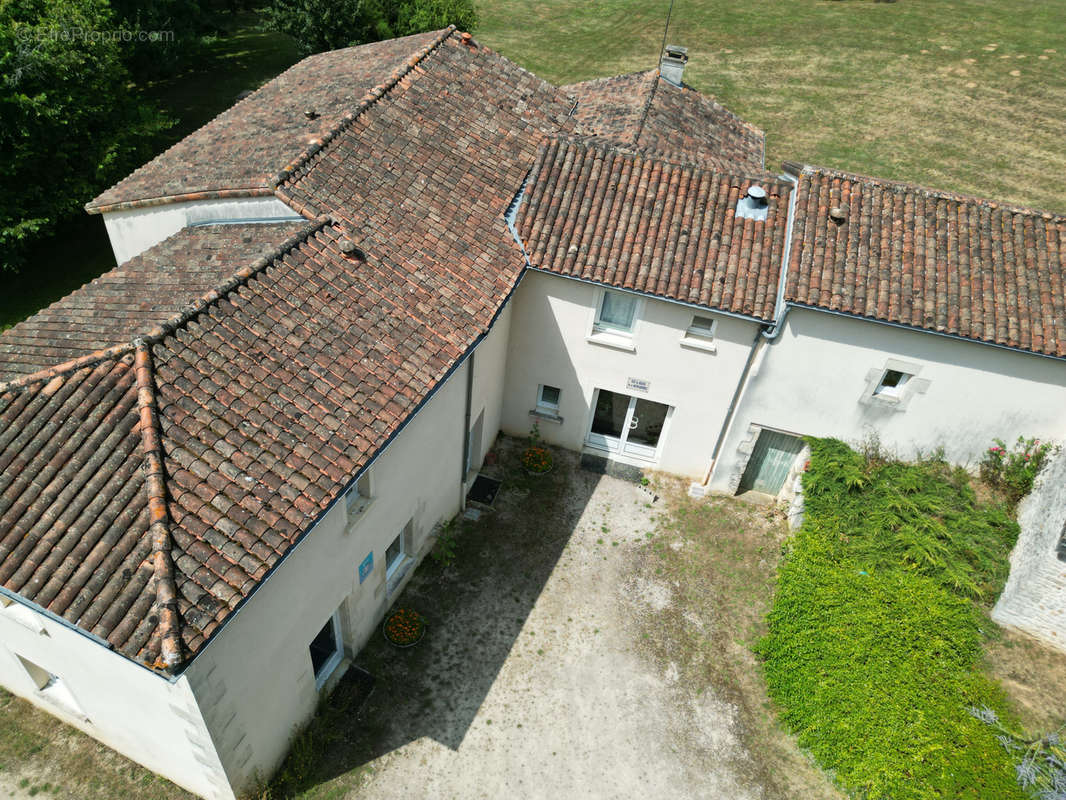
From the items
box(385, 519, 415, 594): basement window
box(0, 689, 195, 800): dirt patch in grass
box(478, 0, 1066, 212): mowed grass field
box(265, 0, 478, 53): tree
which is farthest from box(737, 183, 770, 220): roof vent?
box(478, 0, 1066, 212): mowed grass field

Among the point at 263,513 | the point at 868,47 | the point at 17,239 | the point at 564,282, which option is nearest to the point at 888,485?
the point at 564,282

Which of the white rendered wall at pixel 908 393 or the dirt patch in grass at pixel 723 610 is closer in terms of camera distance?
the dirt patch in grass at pixel 723 610

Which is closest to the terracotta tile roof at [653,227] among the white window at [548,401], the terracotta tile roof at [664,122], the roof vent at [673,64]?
the terracotta tile roof at [664,122]

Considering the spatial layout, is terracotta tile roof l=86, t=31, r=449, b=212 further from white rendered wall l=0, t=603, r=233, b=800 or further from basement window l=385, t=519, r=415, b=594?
white rendered wall l=0, t=603, r=233, b=800

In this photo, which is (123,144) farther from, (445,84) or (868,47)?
(868,47)

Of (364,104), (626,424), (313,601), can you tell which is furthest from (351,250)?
(626,424)

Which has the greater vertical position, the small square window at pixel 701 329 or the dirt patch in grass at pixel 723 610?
the small square window at pixel 701 329

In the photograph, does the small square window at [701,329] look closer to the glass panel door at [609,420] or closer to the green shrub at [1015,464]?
the glass panel door at [609,420]
